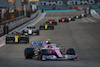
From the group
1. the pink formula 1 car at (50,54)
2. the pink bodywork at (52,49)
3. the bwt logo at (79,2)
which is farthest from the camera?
the bwt logo at (79,2)

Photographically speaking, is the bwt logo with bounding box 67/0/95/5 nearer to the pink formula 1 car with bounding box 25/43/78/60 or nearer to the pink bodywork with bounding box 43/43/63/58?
the pink bodywork with bounding box 43/43/63/58

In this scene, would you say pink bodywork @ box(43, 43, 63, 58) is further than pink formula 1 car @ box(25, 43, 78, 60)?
Yes

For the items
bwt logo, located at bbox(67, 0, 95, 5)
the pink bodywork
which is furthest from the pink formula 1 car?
bwt logo, located at bbox(67, 0, 95, 5)

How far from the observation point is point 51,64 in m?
15.3

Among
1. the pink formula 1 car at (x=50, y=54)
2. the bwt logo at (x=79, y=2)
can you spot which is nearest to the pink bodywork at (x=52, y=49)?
the pink formula 1 car at (x=50, y=54)

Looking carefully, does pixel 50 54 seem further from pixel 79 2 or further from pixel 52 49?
pixel 79 2

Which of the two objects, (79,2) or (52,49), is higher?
(52,49)

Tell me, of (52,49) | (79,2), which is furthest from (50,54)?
(79,2)

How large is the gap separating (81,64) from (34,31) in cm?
1813

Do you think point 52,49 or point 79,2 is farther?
point 79,2

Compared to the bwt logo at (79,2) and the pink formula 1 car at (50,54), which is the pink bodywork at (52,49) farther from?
the bwt logo at (79,2)

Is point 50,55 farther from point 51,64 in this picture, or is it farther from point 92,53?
point 92,53

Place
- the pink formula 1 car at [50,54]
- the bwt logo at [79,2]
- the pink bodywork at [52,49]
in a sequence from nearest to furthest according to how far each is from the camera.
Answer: the pink formula 1 car at [50,54]
the pink bodywork at [52,49]
the bwt logo at [79,2]

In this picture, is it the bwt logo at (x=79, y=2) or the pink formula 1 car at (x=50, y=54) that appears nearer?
the pink formula 1 car at (x=50, y=54)
